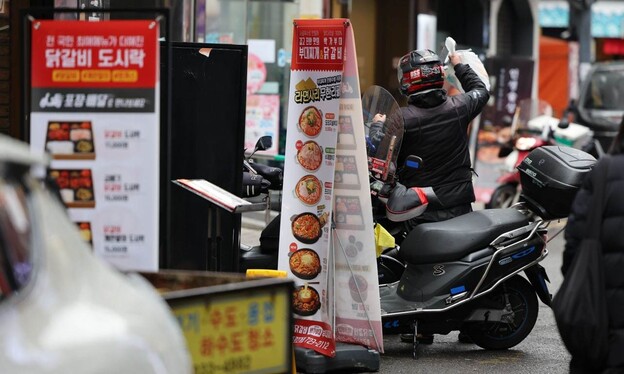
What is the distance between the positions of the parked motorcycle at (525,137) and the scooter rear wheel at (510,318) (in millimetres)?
7091

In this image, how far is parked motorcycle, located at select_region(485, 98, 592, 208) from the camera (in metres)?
15.8

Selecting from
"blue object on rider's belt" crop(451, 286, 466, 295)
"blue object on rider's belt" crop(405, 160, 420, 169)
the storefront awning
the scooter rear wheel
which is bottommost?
the scooter rear wheel

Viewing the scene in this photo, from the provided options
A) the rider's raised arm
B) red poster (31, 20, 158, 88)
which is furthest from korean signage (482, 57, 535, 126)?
red poster (31, 20, 158, 88)

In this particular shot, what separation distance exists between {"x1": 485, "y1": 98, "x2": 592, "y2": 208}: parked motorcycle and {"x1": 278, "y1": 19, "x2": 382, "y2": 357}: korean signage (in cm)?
794

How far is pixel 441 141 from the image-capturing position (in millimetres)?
8555

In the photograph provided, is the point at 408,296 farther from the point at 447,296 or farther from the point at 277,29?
the point at 277,29

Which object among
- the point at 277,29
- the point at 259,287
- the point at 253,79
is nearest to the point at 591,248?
the point at 259,287

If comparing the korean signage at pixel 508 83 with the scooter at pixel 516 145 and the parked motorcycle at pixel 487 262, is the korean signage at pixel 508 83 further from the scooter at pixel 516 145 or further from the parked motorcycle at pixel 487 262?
the parked motorcycle at pixel 487 262

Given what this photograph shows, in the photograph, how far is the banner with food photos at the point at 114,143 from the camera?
555 cm

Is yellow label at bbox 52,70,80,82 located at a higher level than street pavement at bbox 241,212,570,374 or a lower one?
higher

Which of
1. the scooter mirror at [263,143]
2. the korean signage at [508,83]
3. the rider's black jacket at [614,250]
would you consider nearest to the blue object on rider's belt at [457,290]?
the scooter mirror at [263,143]

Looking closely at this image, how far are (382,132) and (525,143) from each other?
24.7ft

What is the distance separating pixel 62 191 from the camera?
551cm

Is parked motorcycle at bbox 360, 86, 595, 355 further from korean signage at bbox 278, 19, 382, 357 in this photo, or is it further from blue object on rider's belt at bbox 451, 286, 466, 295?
korean signage at bbox 278, 19, 382, 357
